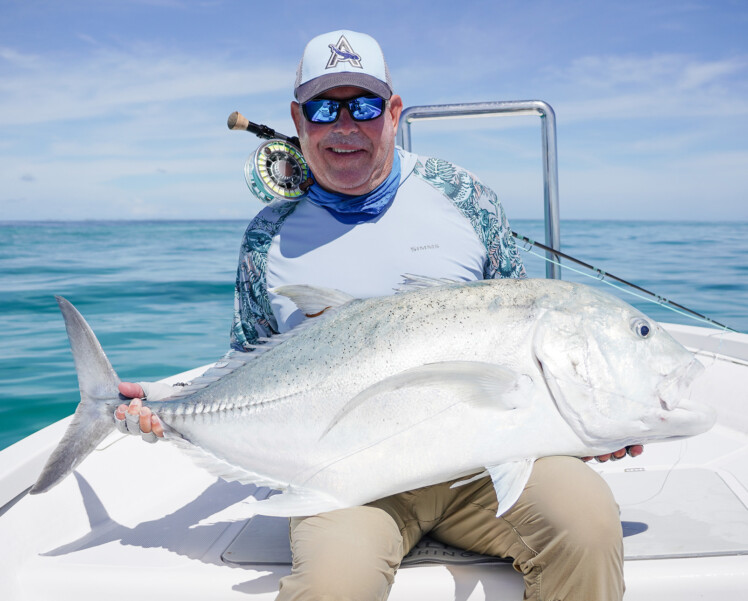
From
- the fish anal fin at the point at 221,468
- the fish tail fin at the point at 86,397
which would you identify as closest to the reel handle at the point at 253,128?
the fish tail fin at the point at 86,397

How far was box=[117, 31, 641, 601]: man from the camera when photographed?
1.71m

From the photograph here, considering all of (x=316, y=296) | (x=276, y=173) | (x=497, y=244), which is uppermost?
(x=276, y=173)

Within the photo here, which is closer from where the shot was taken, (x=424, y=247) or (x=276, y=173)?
(x=424, y=247)

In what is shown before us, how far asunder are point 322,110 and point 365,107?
0.15 meters

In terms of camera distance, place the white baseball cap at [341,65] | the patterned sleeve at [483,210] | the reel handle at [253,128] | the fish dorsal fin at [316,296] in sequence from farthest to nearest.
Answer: the reel handle at [253,128] < the patterned sleeve at [483,210] < the white baseball cap at [341,65] < the fish dorsal fin at [316,296]

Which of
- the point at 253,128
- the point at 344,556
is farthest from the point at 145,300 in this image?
the point at 344,556

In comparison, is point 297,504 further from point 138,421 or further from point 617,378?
point 617,378

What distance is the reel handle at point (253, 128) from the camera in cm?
248

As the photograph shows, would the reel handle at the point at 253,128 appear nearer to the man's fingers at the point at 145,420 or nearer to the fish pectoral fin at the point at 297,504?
the man's fingers at the point at 145,420

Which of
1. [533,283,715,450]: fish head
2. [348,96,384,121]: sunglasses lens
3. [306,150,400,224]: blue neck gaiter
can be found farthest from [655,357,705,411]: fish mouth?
[348,96,384,121]: sunglasses lens

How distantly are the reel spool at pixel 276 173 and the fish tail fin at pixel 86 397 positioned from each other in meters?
0.79

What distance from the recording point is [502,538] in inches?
65.7

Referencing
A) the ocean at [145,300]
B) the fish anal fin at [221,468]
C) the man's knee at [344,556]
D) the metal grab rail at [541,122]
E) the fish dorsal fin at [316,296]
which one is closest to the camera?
the man's knee at [344,556]

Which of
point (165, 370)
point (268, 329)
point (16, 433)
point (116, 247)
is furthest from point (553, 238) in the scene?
point (116, 247)
